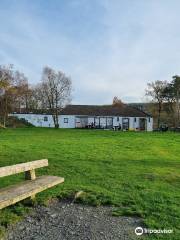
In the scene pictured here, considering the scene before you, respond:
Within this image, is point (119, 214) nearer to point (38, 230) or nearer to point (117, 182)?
point (38, 230)

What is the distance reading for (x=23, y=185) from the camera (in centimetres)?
689

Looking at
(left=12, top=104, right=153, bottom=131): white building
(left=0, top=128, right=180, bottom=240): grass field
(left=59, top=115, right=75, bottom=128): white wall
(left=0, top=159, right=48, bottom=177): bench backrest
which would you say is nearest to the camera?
(left=0, top=159, right=48, bottom=177): bench backrest

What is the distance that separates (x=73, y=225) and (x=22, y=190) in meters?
1.19

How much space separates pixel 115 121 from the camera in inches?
2891

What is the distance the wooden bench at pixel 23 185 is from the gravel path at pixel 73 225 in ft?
1.33

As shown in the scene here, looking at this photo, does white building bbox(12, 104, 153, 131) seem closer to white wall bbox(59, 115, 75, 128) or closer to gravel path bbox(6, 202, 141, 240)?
white wall bbox(59, 115, 75, 128)

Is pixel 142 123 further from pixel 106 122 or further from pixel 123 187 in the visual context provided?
pixel 123 187

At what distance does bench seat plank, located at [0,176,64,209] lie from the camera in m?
5.77

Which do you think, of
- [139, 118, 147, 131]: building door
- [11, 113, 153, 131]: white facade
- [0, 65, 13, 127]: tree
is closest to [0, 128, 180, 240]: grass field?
[0, 65, 13, 127]: tree

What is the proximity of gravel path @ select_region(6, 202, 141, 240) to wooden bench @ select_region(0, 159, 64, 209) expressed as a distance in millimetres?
404

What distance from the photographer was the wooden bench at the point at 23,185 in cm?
588

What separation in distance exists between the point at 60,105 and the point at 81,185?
61035 millimetres

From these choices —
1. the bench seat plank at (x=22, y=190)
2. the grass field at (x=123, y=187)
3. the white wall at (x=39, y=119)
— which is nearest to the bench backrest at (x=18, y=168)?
the bench seat plank at (x=22, y=190)

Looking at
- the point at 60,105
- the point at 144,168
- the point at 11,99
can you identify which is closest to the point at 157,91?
the point at 60,105
